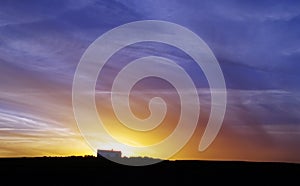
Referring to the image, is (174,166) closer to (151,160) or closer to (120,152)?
(151,160)

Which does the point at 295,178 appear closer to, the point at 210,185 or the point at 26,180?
the point at 210,185

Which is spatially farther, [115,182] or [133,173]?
[133,173]

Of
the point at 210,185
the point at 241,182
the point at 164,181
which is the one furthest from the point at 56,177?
the point at 241,182

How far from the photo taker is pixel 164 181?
36.7 meters

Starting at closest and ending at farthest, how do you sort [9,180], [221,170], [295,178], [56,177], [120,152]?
[9,180]
[56,177]
[295,178]
[221,170]
[120,152]

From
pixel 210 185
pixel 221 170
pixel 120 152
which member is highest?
pixel 120 152

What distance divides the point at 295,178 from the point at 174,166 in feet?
39.5

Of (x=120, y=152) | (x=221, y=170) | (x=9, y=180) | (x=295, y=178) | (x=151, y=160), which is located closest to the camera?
(x=9, y=180)

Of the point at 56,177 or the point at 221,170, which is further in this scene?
the point at 221,170

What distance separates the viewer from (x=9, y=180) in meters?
35.1

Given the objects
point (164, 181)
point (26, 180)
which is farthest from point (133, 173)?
point (26, 180)

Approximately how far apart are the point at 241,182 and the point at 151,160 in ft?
50.0

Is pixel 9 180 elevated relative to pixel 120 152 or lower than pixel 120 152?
lower

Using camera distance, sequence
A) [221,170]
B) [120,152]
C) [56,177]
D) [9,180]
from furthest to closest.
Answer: [120,152], [221,170], [56,177], [9,180]
